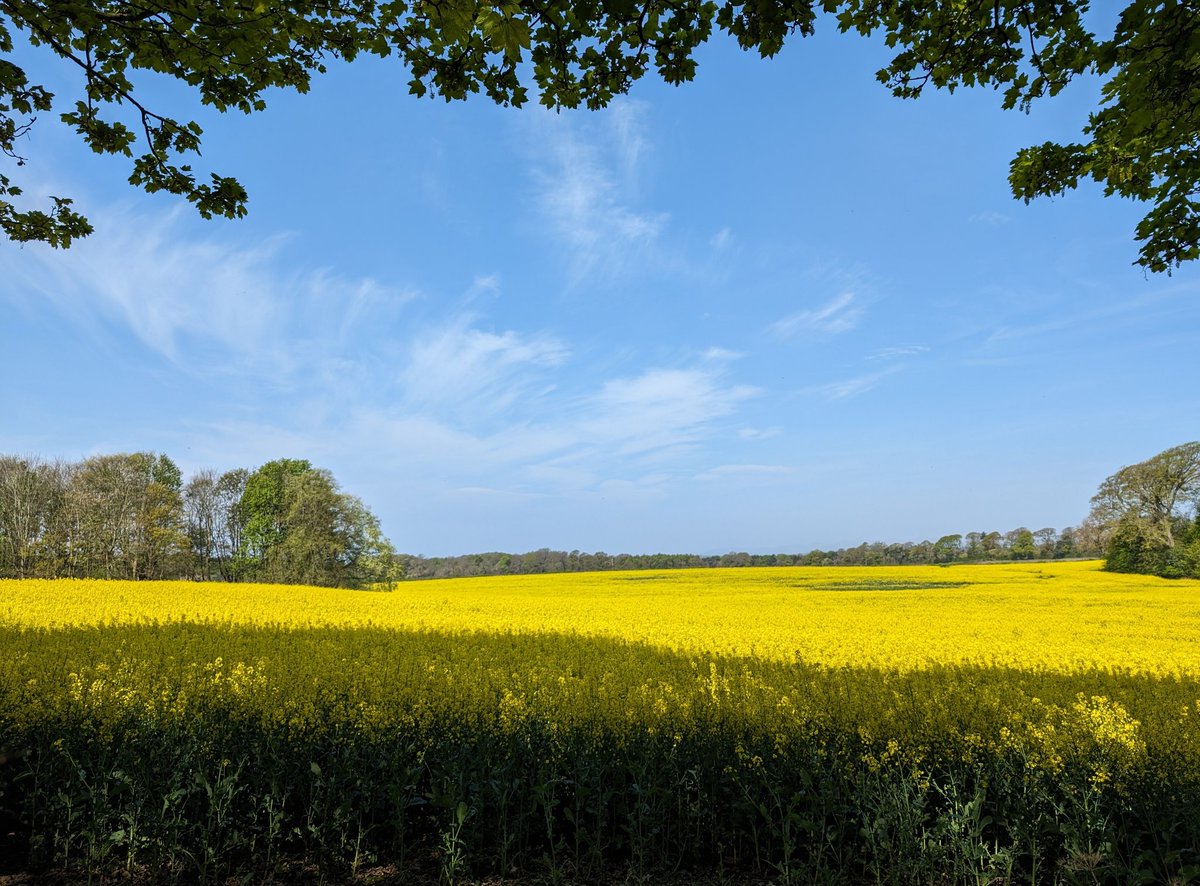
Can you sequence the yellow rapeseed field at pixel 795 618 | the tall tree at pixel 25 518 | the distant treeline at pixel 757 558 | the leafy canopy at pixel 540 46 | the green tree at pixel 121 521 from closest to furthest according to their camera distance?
the leafy canopy at pixel 540 46
the yellow rapeseed field at pixel 795 618
the tall tree at pixel 25 518
the green tree at pixel 121 521
the distant treeline at pixel 757 558

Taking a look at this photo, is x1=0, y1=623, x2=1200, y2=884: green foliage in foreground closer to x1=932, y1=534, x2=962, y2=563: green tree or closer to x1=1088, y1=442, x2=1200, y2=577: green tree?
x1=1088, y1=442, x2=1200, y2=577: green tree

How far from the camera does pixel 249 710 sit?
5.95m

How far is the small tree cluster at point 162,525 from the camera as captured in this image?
38625 millimetres

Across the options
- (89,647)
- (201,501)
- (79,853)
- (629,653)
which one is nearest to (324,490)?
(201,501)

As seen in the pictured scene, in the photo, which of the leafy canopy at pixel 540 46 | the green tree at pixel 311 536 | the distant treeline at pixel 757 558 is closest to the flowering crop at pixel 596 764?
the leafy canopy at pixel 540 46

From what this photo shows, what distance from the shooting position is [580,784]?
161 inches

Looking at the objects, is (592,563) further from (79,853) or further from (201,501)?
(79,853)

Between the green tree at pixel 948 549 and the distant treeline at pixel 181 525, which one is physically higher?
the distant treeline at pixel 181 525

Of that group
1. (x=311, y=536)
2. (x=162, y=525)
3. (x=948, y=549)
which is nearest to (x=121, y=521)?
(x=162, y=525)

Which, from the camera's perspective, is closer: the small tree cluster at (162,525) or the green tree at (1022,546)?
the small tree cluster at (162,525)

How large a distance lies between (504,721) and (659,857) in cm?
215

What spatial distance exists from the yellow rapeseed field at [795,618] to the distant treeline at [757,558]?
55.6 metres

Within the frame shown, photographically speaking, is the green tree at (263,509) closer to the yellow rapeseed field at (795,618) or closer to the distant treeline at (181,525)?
the distant treeline at (181,525)

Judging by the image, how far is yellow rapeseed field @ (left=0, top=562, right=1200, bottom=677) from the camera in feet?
42.1
